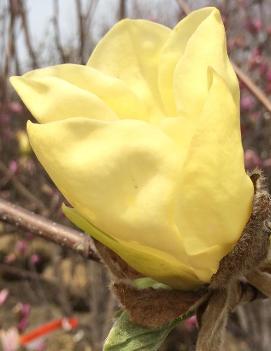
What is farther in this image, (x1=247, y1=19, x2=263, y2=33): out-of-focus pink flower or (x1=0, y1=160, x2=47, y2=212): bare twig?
(x1=247, y1=19, x2=263, y2=33): out-of-focus pink flower

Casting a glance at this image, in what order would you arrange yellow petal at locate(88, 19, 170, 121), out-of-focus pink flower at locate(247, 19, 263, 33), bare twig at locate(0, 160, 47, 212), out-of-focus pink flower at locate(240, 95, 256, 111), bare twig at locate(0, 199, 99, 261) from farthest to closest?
out-of-focus pink flower at locate(247, 19, 263, 33), out-of-focus pink flower at locate(240, 95, 256, 111), bare twig at locate(0, 160, 47, 212), bare twig at locate(0, 199, 99, 261), yellow petal at locate(88, 19, 170, 121)

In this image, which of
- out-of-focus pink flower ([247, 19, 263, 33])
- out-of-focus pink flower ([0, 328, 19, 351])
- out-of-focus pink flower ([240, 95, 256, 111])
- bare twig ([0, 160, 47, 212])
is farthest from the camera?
out-of-focus pink flower ([247, 19, 263, 33])

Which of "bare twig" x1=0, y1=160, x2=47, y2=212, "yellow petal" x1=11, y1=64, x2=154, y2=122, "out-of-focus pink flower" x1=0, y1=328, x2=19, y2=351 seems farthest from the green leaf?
"bare twig" x1=0, y1=160, x2=47, y2=212

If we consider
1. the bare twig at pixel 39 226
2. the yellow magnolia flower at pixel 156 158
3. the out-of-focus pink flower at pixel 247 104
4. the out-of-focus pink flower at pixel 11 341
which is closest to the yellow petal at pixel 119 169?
the yellow magnolia flower at pixel 156 158

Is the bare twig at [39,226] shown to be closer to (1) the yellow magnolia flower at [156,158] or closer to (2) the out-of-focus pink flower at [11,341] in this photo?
(1) the yellow magnolia flower at [156,158]

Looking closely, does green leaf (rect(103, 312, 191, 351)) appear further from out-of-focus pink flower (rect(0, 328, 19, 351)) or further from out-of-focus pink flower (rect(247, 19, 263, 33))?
out-of-focus pink flower (rect(247, 19, 263, 33))

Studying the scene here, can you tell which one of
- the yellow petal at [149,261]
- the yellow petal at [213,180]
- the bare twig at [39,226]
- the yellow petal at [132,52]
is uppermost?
the yellow petal at [132,52]

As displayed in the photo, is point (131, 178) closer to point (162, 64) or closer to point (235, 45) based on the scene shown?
point (162, 64)
